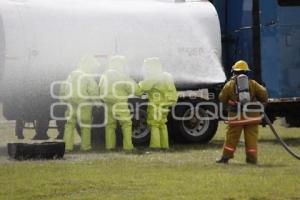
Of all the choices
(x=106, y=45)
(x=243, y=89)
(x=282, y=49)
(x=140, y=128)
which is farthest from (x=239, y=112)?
(x=282, y=49)

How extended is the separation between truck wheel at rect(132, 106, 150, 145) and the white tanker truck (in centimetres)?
2

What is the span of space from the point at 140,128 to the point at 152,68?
1.68 metres

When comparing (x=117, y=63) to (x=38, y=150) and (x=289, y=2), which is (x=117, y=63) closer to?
(x=38, y=150)

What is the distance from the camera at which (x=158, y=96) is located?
603 inches

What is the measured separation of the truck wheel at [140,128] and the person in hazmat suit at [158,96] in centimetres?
66

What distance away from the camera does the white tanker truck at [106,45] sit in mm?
14945

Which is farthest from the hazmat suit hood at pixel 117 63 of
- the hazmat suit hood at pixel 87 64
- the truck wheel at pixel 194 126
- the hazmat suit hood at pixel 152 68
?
the truck wheel at pixel 194 126

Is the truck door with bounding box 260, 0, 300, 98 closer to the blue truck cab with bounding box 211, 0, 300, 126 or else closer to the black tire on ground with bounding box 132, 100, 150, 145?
the blue truck cab with bounding box 211, 0, 300, 126

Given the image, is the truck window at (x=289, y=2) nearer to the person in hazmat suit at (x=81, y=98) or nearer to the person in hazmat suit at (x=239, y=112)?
the person in hazmat suit at (x=239, y=112)

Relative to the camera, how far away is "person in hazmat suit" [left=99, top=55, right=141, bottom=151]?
14938 mm

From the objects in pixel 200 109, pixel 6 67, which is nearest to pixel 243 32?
pixel 200 109

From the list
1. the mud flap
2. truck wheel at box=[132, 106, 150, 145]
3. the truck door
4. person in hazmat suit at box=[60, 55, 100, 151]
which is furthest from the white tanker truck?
the mud flap

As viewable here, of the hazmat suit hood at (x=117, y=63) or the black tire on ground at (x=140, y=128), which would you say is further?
the black tire on ground at (x=140, y=128)

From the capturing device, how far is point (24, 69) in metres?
15.0
